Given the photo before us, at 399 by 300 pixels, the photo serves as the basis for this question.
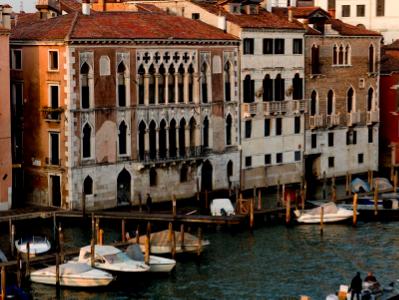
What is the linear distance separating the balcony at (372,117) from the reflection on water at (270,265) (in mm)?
10886

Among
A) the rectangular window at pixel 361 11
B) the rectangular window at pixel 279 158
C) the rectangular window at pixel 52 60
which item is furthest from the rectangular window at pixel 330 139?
the rectangular window at pixel 361 11

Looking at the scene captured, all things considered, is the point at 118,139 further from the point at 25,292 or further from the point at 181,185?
the point at 25,292

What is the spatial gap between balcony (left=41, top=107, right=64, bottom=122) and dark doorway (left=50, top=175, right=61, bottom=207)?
170 cm

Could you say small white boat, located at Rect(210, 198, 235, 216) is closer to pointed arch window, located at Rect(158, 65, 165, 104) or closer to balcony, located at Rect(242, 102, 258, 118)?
pointed arch window, located at Rect(158, 65, 165, 104)

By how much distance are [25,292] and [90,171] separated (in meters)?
10.1

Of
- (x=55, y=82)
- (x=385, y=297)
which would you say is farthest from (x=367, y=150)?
(x=385, y=297)

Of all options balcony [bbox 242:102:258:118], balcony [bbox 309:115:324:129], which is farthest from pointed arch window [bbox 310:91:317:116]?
balcony [bbox 242:102:258:118]

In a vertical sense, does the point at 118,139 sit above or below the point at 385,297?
above

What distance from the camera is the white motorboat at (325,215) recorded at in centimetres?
3706

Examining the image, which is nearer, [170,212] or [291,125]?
[170,212]

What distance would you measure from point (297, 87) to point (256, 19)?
312 centimetres

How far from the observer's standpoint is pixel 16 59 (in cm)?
3809

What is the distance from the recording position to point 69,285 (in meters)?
28.7

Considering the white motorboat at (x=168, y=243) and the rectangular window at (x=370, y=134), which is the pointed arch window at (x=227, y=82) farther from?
the white motorboat at (x=168, y=243)
